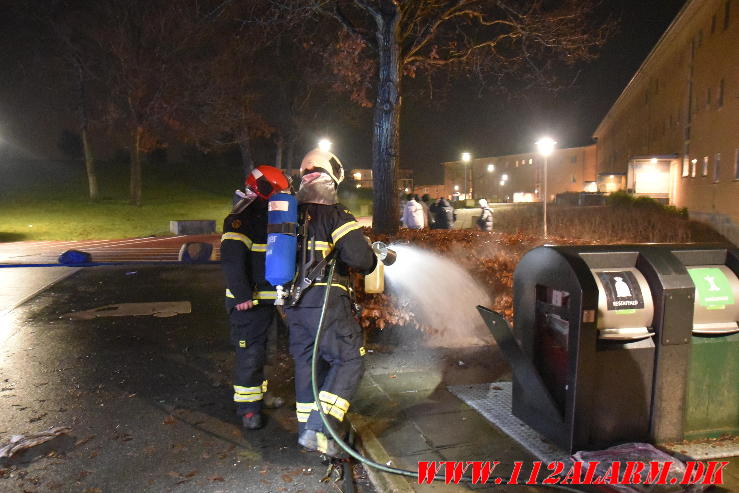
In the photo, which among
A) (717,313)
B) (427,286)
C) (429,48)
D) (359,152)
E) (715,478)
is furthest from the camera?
(359,152)

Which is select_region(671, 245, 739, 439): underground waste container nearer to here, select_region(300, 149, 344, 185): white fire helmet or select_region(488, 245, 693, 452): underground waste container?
select_region(488, 245, 693, 452): underground waste container

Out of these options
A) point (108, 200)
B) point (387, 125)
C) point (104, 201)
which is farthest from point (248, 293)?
point (108, 200)

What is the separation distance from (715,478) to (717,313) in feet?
3.49

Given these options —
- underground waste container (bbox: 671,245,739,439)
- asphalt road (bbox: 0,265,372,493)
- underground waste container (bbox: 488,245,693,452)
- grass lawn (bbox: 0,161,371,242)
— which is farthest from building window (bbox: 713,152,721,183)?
underground waste container (bbox: 488,245,693,452)

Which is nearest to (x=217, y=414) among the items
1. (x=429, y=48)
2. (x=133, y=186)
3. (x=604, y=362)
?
Answer: (x=604, y=362)

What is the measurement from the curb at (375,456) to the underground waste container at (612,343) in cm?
116

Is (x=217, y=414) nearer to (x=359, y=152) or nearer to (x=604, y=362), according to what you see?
(x=604, y=362)

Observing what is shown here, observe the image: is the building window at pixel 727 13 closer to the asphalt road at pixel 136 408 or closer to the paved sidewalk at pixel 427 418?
the paved sidewalk at pixel 427 418

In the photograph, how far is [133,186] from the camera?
32.5m

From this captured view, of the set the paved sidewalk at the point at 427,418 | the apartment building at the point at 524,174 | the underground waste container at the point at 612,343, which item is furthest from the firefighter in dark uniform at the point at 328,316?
the apartment building at the point at 524,174

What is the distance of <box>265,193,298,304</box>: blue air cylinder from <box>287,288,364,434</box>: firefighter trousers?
330 millimetres

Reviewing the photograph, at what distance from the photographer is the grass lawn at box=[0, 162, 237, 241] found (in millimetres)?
25067

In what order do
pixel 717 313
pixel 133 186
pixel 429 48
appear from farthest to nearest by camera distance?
pixel 133 186, pixel 429 48, pixel 717 313

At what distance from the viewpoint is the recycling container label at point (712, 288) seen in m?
3.94
